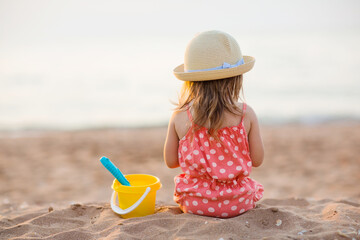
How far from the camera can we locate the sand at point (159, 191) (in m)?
2.45

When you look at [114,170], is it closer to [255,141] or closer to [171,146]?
[171,146]

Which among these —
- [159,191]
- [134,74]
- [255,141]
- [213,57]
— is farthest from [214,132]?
[134,74]

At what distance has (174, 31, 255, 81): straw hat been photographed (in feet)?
7.96

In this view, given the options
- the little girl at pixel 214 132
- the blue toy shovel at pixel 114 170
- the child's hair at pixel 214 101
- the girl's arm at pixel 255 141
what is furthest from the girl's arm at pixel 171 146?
the girl's arm at pixel 255 141

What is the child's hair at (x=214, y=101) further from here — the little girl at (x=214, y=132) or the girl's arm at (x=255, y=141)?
the girl's arm at (x=255, y=141)

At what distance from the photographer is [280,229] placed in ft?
7.97

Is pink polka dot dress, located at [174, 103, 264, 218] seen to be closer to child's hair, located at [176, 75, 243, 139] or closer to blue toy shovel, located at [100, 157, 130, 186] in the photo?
child's hair, located at [176, 75, 243, 139]

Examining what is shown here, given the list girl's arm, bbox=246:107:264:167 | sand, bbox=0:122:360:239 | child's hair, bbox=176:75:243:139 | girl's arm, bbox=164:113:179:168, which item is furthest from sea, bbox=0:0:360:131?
sand, bbox=0:122:360:239

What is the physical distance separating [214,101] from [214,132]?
196mm

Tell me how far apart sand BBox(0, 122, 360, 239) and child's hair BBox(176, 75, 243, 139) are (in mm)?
610

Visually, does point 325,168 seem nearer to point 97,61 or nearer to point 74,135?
point 74,135

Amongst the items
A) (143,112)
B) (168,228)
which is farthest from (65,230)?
(143,112)

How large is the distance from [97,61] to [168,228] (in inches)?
551

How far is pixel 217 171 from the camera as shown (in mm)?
2529
